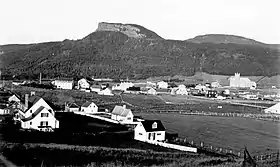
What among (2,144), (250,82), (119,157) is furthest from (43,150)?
(250,82)

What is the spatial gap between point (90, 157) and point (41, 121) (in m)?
8.92

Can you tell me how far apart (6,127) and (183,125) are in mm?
12890

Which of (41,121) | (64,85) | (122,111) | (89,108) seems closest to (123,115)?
(122,111)

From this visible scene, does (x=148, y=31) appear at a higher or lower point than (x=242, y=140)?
higher

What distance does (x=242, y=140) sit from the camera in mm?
24562

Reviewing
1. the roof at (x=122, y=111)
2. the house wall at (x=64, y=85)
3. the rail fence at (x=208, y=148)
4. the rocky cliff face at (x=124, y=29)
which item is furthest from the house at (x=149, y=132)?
the rocky cliff face at (x=124, y=29)

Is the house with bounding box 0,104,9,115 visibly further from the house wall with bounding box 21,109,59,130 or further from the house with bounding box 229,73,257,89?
the house with bounding box 229,73,257,89

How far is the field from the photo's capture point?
23.2 meters

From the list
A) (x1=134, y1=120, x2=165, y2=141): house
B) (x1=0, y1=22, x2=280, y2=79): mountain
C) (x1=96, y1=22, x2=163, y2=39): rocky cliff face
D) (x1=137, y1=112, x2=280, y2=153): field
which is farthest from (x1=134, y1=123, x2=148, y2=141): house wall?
(x1=96, y1=22, x2=163, y2=39): rocky cliff face

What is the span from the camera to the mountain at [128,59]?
95.8 m

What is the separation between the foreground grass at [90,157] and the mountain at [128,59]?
202 feet

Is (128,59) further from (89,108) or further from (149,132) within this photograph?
(149,132)

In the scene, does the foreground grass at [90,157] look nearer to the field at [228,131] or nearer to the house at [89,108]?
the field at [228,131]

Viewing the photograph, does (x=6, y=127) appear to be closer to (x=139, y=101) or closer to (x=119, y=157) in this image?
(x=119, y=157)
